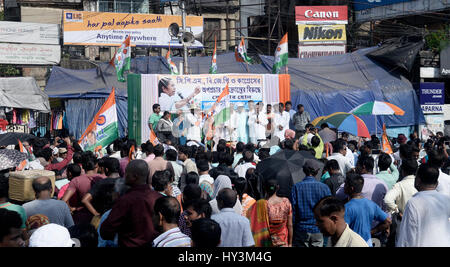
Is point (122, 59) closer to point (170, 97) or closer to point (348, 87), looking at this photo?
point (170, 97)

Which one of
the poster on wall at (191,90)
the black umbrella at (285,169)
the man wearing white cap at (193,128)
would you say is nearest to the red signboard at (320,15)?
the poster on wall at (191,90)

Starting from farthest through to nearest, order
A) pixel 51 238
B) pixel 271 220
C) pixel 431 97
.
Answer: pixel 431 97, pixel 271 220, pixel 51 238

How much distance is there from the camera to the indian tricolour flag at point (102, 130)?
9.42 m

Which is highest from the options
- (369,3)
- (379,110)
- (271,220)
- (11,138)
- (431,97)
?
(369,3)

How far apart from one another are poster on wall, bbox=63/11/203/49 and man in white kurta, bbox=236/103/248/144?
32.0ft

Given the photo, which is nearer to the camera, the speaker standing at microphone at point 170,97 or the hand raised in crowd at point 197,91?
the speaker standing at microphone at point 170,97

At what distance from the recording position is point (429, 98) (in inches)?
851

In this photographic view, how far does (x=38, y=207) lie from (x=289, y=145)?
479cm

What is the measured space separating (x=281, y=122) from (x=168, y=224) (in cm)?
1092

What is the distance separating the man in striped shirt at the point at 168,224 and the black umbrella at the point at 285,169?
6.58ft

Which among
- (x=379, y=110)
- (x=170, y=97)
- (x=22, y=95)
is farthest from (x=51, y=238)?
(x=22, y=95)

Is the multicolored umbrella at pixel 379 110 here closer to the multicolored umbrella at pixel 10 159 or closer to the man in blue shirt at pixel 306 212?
the man in blue shirt at pixel 306 212

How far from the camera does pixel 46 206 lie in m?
A: 5.15

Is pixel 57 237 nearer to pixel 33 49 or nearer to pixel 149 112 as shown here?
pixel 149 112
